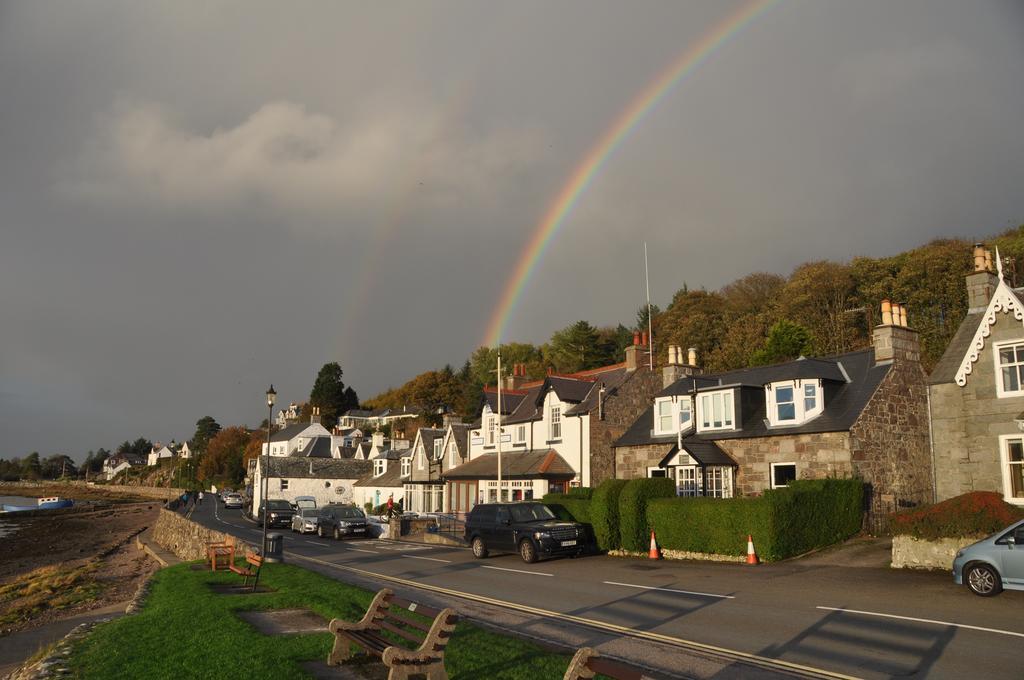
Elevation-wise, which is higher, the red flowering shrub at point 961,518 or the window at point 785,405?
the window at point 785,405

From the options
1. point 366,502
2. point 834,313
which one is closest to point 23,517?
point 366,502

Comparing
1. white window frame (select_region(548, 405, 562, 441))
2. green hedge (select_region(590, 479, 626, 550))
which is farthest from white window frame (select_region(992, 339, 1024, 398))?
white window frame (select_region(548, 405, 562, 441))

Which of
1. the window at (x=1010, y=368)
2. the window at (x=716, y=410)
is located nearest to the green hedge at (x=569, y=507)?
the window at (x=716, y=410)

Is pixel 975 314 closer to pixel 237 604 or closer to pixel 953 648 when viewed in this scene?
pixel 953 648

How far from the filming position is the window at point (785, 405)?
1215 inches

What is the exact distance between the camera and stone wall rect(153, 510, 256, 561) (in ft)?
103

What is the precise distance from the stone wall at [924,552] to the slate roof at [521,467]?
843 inches

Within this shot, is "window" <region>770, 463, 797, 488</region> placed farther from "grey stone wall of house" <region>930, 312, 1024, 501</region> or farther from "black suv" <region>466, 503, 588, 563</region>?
"black suv" <region>466, 503, 588, 563</region>

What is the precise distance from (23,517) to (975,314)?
4569 inches

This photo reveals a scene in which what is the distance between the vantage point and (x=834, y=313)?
194 ft

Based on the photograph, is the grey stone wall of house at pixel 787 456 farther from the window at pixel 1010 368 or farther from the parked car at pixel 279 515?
the parked car at pixel 279 515

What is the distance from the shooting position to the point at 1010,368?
2597cm

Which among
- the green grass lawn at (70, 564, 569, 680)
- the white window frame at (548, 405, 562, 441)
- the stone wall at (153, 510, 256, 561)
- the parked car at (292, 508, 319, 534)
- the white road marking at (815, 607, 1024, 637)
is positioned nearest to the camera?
the green grass lawn at (70, 564, 569, 680)

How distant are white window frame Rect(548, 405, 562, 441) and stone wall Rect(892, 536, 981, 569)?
2356cm
